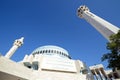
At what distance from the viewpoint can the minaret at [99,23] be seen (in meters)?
30.6

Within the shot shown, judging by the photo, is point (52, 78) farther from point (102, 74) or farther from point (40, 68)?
point (102, 74)

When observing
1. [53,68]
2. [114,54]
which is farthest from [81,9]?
[114,54]

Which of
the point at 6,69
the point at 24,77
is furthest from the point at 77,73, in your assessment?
the point at 6,69

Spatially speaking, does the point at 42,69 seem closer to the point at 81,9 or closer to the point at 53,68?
the point at 53,68

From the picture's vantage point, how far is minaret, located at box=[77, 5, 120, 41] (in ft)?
100

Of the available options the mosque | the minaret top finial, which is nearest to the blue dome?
the mosque

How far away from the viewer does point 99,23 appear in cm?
3728

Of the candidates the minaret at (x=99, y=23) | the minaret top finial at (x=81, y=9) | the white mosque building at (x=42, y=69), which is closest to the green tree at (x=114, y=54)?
the minaret at (x=99, y=23)

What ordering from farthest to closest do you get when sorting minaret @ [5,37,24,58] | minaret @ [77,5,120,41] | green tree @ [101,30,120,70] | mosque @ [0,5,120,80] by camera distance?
minaret @ [5,37,24,58] → minaret @ [77,5,120,41] → mosque @ [0,5,120,80] → green tree @ [101,30,120,70]

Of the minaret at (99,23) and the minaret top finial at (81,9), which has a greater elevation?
the minaret top finial at (81,9)

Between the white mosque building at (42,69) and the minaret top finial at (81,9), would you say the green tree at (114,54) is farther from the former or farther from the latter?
the minaret top finial at (81,9)

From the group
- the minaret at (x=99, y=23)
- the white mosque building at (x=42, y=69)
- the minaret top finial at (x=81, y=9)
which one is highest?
the minaret top finial at (x=81, y=9)

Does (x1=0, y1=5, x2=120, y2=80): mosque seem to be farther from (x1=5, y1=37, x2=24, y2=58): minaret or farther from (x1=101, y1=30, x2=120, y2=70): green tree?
(x1=101, y1=30, x2=120, y2=70): green tree

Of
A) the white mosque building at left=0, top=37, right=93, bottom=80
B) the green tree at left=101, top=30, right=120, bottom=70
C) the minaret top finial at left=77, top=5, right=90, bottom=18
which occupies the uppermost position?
the minaret top finial at left=77, top=5, right=90, bottom=18
